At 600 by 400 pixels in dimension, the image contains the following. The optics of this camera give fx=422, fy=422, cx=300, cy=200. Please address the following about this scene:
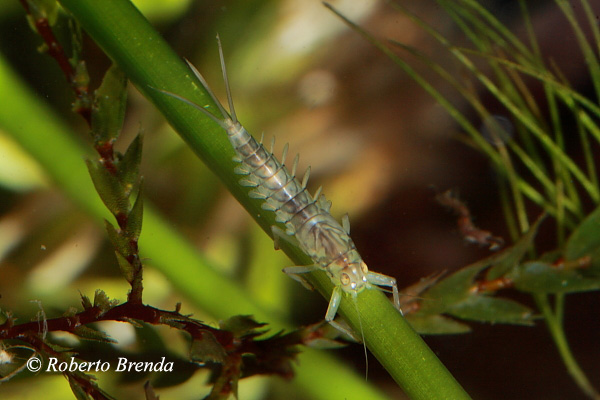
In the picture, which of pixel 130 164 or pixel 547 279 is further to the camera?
pixel 547 279

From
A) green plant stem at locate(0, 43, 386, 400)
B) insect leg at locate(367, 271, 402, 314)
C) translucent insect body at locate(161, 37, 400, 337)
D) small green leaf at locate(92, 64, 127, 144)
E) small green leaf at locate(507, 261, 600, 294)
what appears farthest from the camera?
small green leaf at locate(507, 261, 600, 294)

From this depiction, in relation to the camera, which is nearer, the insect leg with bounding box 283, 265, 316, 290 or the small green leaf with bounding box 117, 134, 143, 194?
the small green leaf with bounding box 117, 134, 143, 194

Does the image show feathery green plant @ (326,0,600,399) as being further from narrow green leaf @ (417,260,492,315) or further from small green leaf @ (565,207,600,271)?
narrow green leaf @ (417,260,492,315)

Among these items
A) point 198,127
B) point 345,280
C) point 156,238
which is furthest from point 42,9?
point 345,280

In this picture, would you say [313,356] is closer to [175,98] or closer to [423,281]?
[423,281]

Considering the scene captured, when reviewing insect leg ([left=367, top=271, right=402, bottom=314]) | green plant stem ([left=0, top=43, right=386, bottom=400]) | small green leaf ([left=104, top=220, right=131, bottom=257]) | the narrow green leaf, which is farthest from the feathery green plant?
small green leaf ([left=104, top=220, right=131, bottom=257])

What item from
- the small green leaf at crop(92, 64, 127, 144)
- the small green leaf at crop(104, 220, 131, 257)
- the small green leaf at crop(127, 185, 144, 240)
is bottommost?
the small green leaf at crop(104, 220, 131, 257)

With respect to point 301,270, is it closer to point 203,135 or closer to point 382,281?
point 382,281

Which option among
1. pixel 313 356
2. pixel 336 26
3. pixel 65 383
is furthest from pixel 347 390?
pixel 336 26
